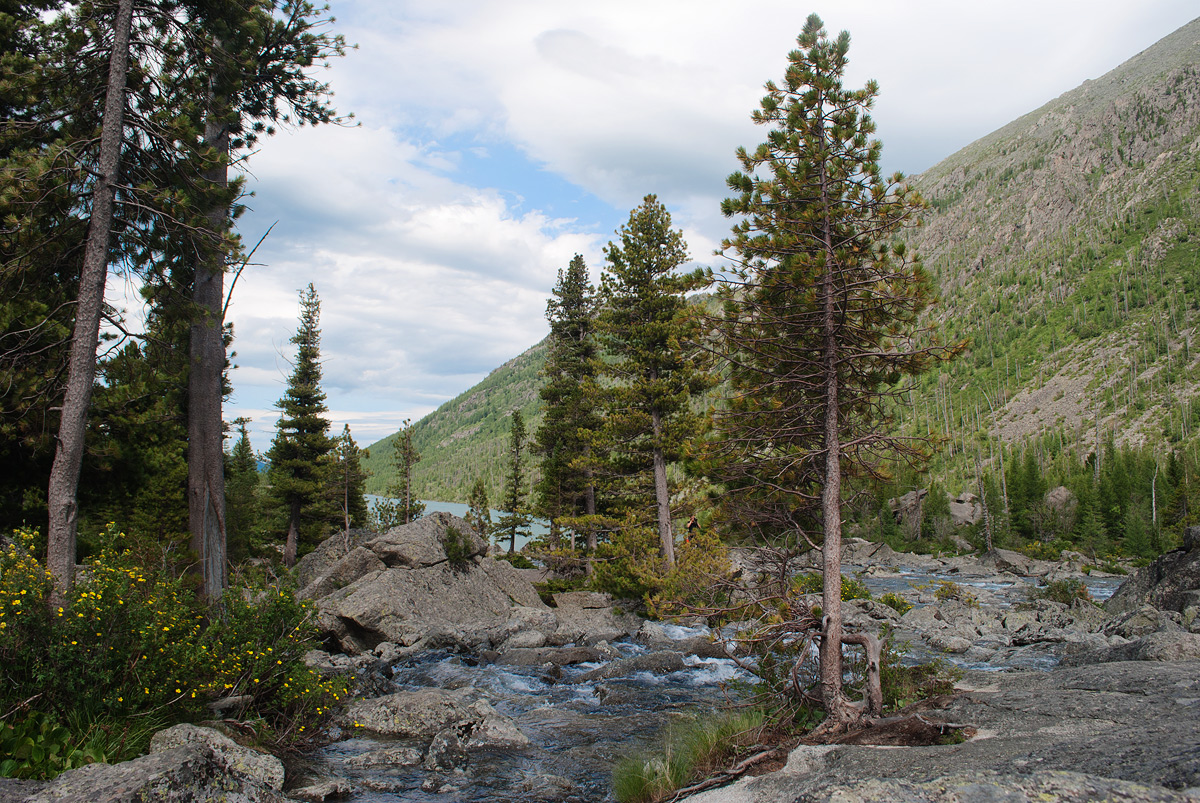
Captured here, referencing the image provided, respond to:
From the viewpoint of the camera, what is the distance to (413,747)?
9.18 metres

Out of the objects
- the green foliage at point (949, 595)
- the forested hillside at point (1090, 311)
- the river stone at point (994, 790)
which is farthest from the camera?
the forested hillside at point (1090, 311)

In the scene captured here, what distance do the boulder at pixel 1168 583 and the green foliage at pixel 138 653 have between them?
69.8 ft

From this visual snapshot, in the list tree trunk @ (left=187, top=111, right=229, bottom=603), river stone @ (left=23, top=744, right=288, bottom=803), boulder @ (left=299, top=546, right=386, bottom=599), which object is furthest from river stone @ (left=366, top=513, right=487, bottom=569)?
river stone @ (left=23, top=744, right=288, bottom=803)

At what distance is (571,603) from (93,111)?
1988 centimetres

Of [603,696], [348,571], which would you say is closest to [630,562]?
[603,696]

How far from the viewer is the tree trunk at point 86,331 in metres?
7.38

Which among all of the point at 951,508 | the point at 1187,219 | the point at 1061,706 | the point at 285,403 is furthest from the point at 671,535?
the point at 1187,219

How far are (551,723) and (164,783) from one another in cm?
Result: 668

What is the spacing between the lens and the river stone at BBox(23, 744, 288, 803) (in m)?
4.98

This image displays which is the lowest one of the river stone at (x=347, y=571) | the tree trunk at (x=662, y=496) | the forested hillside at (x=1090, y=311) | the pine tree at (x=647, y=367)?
the river stone at (x=347, y=571)

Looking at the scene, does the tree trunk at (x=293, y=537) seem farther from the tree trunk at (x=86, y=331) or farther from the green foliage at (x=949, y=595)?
the green foliage at (x=949, y=595)

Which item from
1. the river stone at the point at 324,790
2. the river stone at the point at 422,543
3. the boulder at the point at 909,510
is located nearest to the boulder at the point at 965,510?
the boulder at the point at 909,510

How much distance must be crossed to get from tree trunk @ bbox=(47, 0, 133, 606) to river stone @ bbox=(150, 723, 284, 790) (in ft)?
6.85

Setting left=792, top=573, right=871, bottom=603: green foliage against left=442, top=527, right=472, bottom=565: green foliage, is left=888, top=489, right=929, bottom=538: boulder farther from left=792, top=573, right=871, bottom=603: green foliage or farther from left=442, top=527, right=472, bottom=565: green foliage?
left=442, top=527, right=472, bottom=565: green foliage
